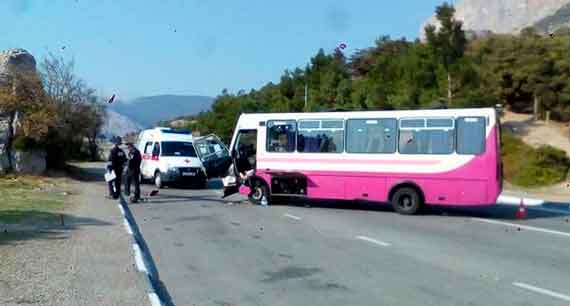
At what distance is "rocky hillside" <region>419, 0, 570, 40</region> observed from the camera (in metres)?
150

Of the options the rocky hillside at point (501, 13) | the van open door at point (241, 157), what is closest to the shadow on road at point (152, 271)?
the van open door at point (241, 157)

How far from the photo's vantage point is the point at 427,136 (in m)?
18.3

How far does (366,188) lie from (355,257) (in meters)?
8.05

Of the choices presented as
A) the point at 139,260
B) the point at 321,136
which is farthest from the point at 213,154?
the point at 139,260

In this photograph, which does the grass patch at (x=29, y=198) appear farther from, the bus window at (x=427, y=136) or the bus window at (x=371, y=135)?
the bus window at (x=427, y=136)

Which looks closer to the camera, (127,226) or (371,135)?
(127,226)

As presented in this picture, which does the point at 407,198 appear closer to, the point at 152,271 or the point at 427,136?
the point at 427,136

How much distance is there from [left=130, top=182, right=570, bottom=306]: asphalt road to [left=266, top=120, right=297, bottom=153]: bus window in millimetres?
2719

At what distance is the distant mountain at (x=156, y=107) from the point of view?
449 ft

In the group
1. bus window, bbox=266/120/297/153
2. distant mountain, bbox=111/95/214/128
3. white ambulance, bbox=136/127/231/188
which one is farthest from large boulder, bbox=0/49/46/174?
distant mountain, bbox=111/95/214/128

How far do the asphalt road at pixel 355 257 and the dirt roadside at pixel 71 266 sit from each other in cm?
61

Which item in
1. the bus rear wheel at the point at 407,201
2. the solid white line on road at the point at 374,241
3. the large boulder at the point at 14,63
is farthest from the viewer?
the large boulder at the point at 14,63

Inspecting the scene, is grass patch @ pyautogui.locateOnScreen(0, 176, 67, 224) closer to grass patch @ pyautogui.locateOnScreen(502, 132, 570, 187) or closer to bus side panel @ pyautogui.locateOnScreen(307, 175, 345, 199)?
bus side panel @ pyautogui.locateOnScreen(307, 175, 345, 199)

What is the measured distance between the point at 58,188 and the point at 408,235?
15.3 metres
